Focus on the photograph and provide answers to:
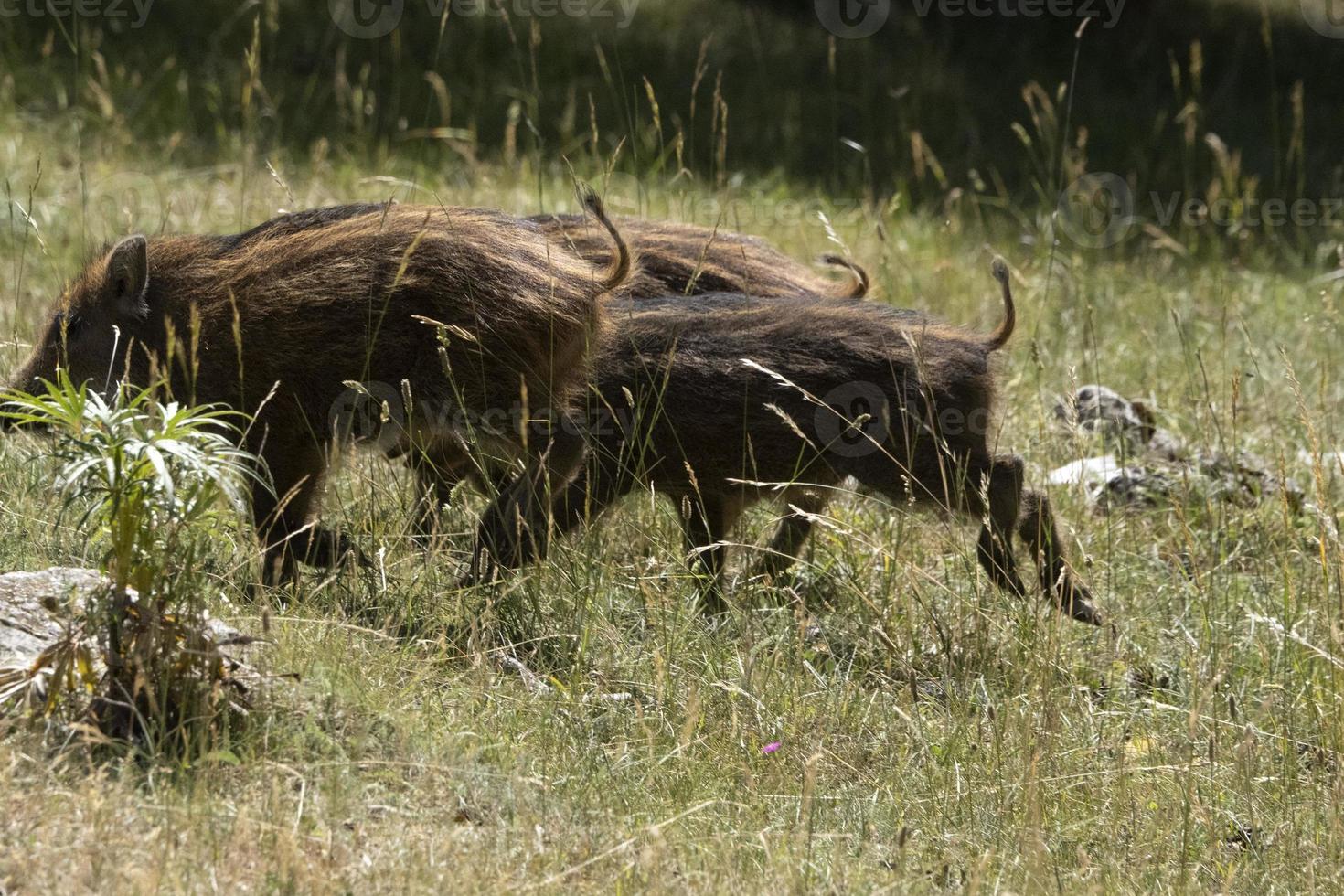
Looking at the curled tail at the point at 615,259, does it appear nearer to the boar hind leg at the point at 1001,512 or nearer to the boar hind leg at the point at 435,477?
the boar hind leg at the point at 435,477

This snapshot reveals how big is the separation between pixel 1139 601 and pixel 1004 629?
0.84 m

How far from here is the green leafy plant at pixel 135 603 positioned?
284 cm

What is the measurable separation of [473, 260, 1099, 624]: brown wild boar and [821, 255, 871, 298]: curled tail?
0.27 metres

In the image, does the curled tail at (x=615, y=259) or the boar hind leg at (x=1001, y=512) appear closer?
the curled tail at (x=615, y=259)

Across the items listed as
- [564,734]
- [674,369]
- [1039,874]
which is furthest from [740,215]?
[1039,874]

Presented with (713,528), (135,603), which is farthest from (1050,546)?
(135,603)

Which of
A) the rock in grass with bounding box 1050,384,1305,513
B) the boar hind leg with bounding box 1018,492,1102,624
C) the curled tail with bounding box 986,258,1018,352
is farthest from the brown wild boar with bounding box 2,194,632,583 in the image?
the rock in grass with bounding box 1050,384,1305,513

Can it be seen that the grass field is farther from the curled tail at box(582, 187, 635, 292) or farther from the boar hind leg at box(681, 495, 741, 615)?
the curled tail at box(582, 187, 635, 292)

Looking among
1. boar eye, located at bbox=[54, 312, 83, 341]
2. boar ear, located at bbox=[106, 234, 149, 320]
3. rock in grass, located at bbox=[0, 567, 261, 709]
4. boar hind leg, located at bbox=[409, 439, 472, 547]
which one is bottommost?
boar hind leg, located at bbox=[409, 439, 472, 547]

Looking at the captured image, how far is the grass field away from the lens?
8.98ft

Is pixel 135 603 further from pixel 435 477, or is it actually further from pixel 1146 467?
pixel 1146 467

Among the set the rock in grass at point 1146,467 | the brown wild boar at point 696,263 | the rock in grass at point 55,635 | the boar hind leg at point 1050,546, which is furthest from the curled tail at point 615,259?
the rock in grass at point 1146,467

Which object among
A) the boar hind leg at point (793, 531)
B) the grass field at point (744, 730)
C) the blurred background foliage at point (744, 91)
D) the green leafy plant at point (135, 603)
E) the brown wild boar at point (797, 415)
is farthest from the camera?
the blurred background foliage at point (744, 91)

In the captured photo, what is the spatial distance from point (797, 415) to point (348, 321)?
4.13 feet
